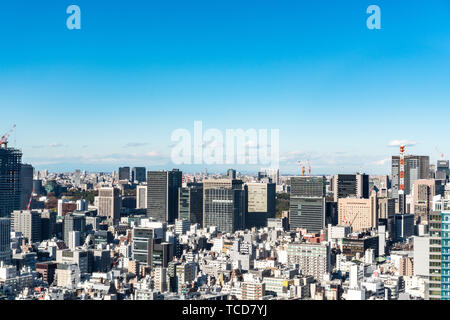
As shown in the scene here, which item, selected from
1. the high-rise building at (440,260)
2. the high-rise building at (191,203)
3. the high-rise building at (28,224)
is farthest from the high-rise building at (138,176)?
the high-rise building at (440,260)

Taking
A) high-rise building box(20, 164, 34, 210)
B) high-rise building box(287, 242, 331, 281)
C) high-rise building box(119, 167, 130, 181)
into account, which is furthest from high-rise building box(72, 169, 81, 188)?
high-rise building box(287, 242, 331, 281)

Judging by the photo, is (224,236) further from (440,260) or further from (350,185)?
(440,260)

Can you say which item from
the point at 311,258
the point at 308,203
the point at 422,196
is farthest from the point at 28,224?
the point at 422,196

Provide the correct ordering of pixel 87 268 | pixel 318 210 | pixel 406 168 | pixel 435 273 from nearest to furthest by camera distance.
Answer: pixel 435 273
pixel 87 268
pixel 318 210
pixel 406 168
